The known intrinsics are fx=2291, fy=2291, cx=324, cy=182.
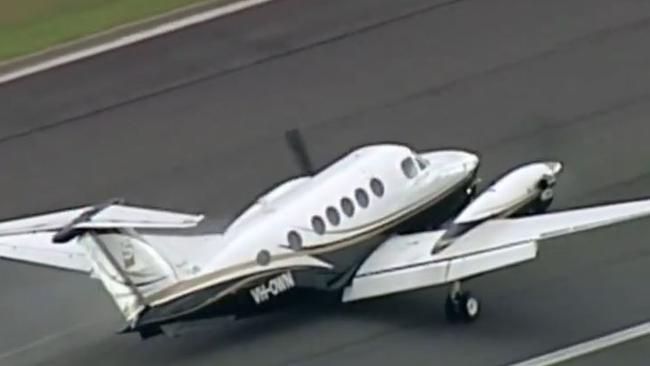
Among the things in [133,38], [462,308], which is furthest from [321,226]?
[133,38]

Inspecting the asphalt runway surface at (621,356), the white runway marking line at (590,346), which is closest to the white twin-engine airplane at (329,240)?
the white runway marking line at (590,346)

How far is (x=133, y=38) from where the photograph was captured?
43031 mm

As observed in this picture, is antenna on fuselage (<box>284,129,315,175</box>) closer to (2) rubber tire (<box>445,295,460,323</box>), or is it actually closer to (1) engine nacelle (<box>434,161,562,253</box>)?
(1) engine nacelle (<box>434,161,562,253</box>)

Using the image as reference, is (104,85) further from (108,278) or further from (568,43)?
(108,278)

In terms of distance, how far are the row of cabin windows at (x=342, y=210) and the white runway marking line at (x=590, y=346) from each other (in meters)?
2.99

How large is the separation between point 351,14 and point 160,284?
15397mm

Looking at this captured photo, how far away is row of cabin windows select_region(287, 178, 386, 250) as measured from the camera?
2875 centimetres

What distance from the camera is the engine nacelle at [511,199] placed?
29031mm

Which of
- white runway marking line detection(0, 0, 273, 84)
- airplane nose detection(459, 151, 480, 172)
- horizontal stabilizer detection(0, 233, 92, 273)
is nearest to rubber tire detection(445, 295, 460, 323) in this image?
airplane nose detection(459, 151, 480, 172)

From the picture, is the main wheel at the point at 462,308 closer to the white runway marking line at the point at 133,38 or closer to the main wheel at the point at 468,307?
the main wheel at the point at 468,307

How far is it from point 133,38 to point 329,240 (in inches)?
584

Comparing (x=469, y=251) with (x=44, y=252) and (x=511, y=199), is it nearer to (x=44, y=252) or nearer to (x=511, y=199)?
(x=511, y=199)

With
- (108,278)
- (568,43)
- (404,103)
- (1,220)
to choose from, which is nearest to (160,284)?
(108,278)

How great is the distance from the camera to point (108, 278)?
28.0 meters
